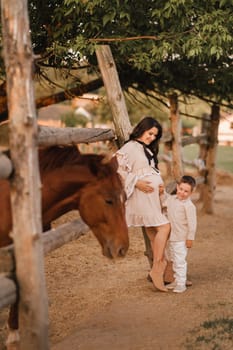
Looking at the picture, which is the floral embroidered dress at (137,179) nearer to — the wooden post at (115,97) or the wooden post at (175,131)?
the wooden post at (115,97)

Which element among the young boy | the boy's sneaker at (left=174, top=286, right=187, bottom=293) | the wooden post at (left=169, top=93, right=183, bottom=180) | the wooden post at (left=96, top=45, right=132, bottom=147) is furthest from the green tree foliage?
the boy's sneaker at (left=174, top=286, right=187, bottom=293)

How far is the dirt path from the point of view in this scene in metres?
4.41

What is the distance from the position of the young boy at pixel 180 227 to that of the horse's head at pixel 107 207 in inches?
72.3

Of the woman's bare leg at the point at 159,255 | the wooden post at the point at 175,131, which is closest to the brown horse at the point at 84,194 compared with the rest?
the woman's bare leg at the point at 159,255

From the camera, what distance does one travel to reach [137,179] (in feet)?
18.3

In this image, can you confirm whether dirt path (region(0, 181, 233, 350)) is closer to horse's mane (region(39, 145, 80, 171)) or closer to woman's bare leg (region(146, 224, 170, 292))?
woman's bare leg (region(146, 224, 170, 292))

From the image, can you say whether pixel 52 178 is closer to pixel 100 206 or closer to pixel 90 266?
pixel 100 206

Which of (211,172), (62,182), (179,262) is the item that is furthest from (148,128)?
(211,172)

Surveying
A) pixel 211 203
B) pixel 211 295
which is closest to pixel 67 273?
pixel 211 295

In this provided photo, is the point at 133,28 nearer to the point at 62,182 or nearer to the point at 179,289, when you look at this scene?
the point at 179,289

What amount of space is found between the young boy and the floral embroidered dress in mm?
140

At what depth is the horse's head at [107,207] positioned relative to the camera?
387 cm

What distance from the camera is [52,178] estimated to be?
402 centimetres

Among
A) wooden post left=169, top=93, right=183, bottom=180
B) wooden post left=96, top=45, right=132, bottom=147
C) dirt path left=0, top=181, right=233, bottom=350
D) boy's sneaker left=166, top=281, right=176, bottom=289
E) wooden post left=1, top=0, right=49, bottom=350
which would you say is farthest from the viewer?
wooden post left=169, top=93, right=183, bottom=180
